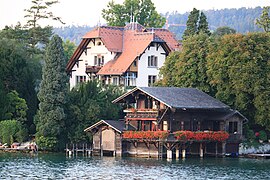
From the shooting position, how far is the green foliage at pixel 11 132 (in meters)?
82.2

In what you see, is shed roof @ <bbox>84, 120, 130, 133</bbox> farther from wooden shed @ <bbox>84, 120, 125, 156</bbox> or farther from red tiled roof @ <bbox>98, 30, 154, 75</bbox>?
red tiled roof @ <bbox>98, 30, 154, 75</bbox>

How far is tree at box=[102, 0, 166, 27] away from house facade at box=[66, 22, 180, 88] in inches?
697

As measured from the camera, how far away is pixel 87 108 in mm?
81875

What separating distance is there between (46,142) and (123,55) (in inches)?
875

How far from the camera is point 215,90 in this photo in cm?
8406

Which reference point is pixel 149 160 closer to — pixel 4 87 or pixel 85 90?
pixel 85 90

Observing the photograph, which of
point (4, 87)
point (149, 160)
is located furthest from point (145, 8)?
point (149, 160)

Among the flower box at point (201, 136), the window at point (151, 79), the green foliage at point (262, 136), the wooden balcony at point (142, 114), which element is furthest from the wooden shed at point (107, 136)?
the window at point (151, 79)

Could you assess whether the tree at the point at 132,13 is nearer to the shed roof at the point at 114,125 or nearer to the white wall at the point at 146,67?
the white wall at the point at 146,67

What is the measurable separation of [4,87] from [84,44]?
17.4 metres

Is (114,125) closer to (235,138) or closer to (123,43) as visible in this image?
(235,138)

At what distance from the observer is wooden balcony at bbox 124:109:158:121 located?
75606 mm

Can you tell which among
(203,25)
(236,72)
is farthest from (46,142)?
(203,25)

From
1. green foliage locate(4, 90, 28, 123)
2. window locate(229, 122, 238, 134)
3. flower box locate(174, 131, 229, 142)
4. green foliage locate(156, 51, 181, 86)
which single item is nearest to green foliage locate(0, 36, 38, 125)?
green foliage locate(4, 90, 28, 123)
